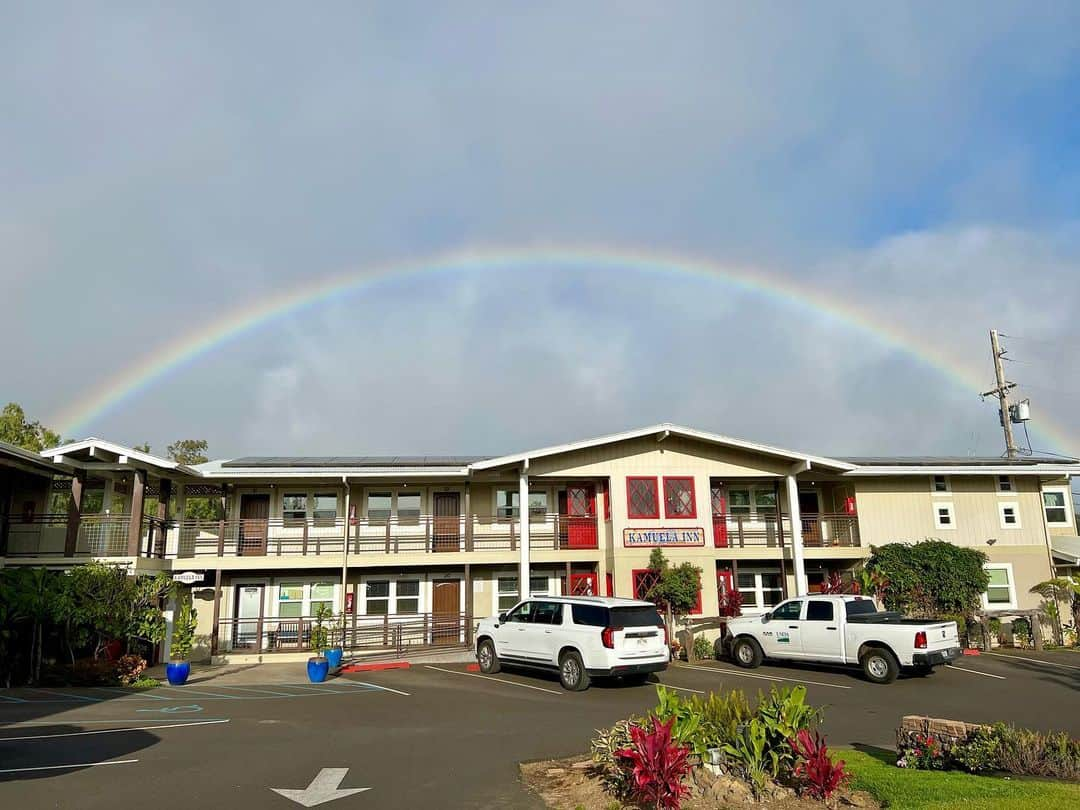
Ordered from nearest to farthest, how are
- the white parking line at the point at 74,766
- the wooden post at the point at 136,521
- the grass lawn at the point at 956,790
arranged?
the grass lawn at the point at 956,790 → the white parking line at the point at 74,766 → the wooden post at the point at 136,521

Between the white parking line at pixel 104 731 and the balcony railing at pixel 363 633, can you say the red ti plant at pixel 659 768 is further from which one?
the balcony railing at pixel 363 633

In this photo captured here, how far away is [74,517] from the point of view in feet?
72.2

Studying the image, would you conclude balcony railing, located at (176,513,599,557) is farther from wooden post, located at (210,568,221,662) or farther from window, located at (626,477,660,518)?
window, located at (626,477,660,518)

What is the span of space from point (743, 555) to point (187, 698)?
17385 mm

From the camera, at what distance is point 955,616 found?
24.5 m

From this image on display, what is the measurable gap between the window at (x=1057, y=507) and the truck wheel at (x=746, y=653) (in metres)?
16.7

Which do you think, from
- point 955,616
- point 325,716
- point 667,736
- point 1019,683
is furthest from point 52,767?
point 955,616

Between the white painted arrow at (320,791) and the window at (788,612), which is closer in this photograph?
the white painted arrow at (320,791)

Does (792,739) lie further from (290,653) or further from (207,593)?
(207,593)

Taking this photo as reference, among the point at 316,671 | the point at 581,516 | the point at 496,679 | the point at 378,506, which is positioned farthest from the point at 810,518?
the point at 316,671

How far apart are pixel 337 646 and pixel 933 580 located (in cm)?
1889

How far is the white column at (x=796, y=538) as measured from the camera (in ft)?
84.1

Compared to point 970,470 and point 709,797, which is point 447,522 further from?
point 709,797

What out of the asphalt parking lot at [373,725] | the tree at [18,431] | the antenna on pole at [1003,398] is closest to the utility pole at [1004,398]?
the antenna on pole at [1003,398]
